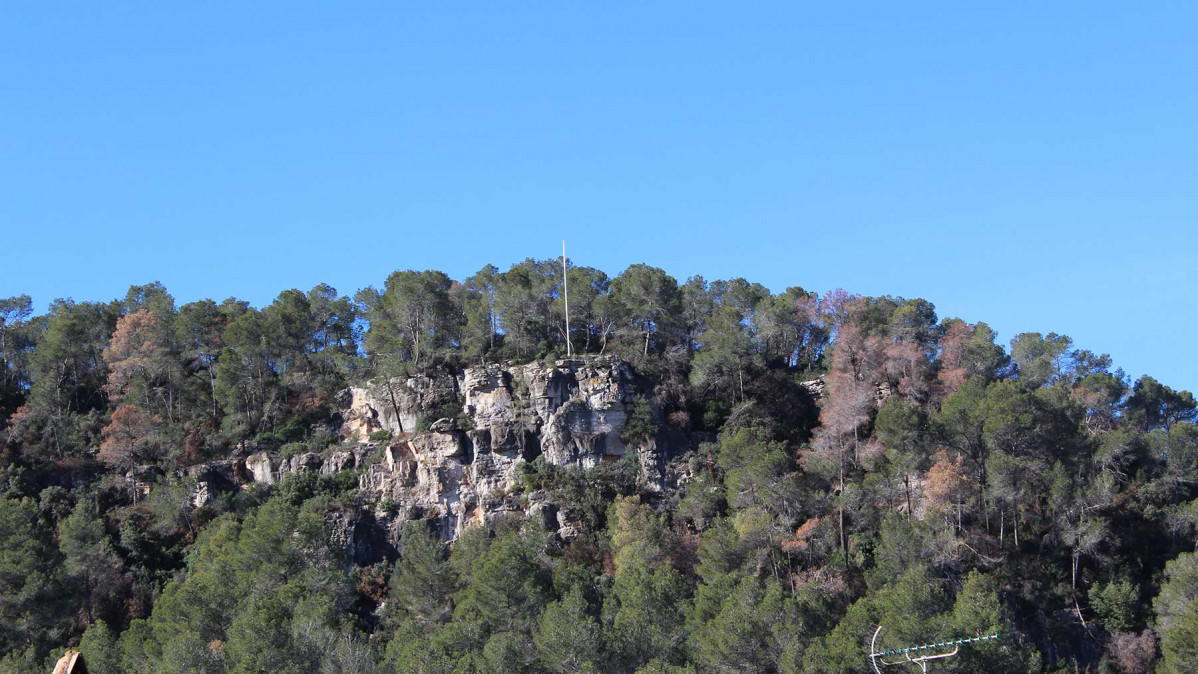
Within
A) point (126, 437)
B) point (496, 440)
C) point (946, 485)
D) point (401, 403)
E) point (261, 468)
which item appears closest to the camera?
point (946, 485)

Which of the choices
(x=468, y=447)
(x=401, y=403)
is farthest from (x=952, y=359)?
(x=401, y=403)

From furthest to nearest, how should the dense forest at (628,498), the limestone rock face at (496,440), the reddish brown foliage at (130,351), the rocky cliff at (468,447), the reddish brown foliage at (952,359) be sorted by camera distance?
the reddish brown foliage at (130,351)
the reddish brown foliage at (952,359)
the limestone rock face at (496,440)
the rocky cliff at (468,447)
the dense forest at (628,498)

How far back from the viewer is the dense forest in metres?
52.5

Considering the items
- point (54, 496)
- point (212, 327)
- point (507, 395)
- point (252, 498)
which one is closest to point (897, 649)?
point (507, 395)

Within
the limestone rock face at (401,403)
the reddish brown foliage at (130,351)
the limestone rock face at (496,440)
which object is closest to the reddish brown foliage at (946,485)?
the limestone rock face at (496,440)

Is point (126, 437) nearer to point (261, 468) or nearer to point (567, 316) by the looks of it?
point (261, 468)

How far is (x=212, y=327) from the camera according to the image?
8450cm

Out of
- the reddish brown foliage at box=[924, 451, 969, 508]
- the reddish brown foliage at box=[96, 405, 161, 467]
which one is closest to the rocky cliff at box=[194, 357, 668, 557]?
the reddish brown foliage at box=[96, 405, 161, 467]

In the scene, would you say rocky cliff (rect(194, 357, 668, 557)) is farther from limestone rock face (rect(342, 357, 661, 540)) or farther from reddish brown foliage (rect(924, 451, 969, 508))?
reddish brown foliage (rect(924, 451, 969, 508))

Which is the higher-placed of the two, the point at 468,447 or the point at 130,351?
the point at 130,351

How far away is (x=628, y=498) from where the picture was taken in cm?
6638

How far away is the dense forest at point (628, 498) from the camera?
52500 mm

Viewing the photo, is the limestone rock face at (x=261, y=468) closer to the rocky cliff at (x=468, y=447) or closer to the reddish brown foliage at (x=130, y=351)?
the rocky cliff at (x=468, y=447)

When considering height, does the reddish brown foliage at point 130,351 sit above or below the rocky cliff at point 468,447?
above
